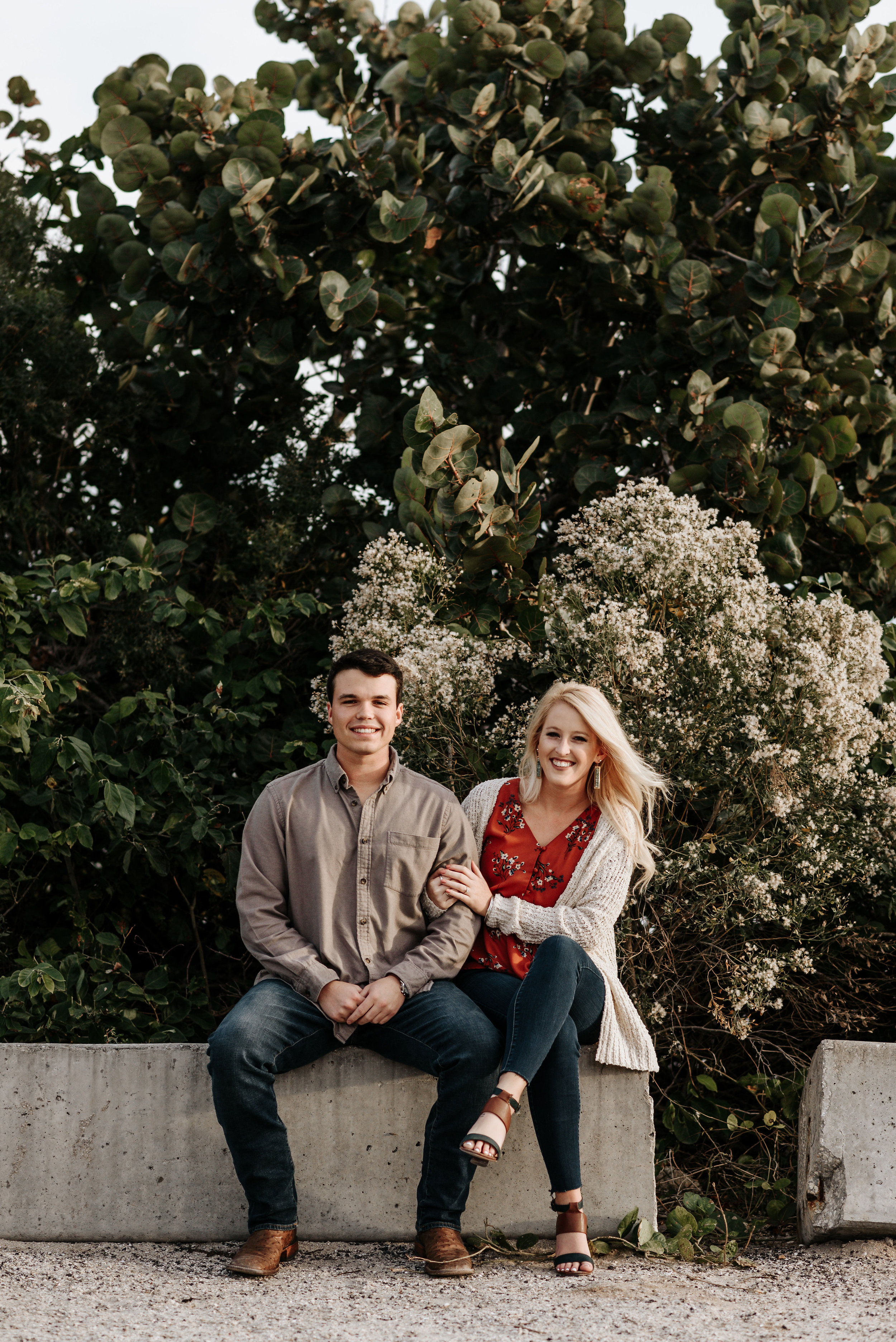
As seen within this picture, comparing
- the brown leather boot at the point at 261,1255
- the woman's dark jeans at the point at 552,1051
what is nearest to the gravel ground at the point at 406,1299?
the brown leather boot at the point at 261,1255

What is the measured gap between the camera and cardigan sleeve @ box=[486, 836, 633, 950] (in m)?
3.21

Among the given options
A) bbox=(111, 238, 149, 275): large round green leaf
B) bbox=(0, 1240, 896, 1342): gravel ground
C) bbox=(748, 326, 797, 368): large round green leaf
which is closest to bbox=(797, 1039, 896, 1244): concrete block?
bbox=(0, 1240, 896, 1342): gravel ground

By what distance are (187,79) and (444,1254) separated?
488 cm

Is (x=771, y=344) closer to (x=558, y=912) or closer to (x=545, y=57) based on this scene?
(x=545, y=57)

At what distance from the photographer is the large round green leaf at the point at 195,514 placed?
5148 millimetres

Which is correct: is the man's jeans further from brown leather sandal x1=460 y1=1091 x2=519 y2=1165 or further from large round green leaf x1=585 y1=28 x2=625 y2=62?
large round green leaf x1=585 y1=28 x2=625 y2=62

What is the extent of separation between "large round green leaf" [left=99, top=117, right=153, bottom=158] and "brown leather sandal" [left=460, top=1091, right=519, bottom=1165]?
4.23 metres

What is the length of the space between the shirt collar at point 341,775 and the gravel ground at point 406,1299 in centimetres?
124

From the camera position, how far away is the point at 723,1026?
382cm

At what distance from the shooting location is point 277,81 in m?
5.21

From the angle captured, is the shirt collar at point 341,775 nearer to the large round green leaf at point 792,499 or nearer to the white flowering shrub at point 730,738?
the white flowering shrub at point 730,738

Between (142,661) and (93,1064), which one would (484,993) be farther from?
(142,661)

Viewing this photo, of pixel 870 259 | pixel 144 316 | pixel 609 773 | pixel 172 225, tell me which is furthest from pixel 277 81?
pixel 609 773

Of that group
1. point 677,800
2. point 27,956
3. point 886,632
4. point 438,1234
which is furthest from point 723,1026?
point 27,956
